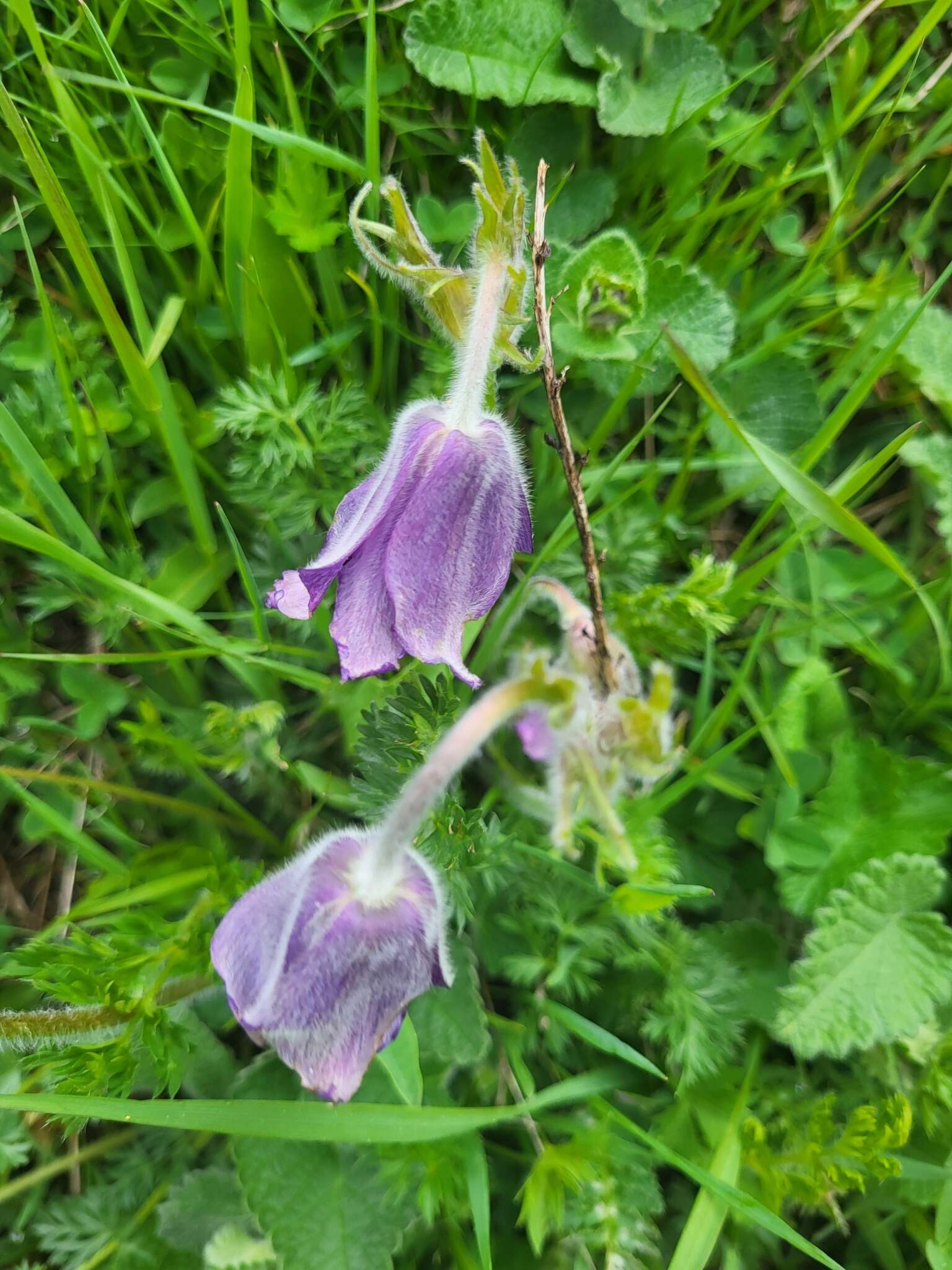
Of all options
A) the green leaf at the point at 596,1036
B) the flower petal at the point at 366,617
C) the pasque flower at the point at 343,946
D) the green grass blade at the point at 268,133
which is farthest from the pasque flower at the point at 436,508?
the green leaf at the point at 596,1036

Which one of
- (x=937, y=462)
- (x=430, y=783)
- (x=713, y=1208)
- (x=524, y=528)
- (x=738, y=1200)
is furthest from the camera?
(x=937, y=462)

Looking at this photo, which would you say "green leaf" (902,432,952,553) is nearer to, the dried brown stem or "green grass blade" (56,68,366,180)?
the dried brown stem

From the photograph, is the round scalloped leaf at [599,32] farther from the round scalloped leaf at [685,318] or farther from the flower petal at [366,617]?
the flower petal at [366,617]

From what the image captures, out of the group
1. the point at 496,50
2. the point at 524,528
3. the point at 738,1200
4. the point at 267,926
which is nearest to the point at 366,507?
the point at 524,528

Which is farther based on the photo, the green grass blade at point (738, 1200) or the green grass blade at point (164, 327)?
the green grass blade at point (164, 327)

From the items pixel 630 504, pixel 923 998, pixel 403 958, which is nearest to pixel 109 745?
pixel 403 958

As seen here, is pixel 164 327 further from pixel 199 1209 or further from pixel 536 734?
pixel 199 1209

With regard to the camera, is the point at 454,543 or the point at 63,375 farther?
the point at 63,375
